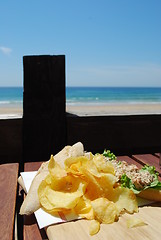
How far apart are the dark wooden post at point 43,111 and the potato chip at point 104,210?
4.90 ft

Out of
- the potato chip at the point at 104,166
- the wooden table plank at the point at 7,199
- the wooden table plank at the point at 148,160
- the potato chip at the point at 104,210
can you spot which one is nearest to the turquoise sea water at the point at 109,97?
the wooden table plank at the point at 148,160

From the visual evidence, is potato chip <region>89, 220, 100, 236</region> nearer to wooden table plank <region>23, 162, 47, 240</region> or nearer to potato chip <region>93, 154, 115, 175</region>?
wooden table plank <region>23, 162, 47, 240</region>

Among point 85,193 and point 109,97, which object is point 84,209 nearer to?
point 85,193

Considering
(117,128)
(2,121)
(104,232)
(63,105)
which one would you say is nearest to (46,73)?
(63,105)

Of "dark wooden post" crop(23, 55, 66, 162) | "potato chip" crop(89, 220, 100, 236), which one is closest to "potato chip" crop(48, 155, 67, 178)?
"potato chip" crop(89, 220, 100, 236)

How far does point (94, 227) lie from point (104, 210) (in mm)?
92

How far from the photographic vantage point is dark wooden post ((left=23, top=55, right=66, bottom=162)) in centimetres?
252

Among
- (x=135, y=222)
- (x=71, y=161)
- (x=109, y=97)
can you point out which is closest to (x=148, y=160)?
(x=71, y=161)

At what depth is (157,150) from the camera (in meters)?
2.99

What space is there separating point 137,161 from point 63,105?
88cm

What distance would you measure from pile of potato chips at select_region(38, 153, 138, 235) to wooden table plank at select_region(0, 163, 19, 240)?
14 centimetres

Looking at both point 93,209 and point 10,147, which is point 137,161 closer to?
point 93,209

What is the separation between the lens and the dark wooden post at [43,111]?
8.28ft

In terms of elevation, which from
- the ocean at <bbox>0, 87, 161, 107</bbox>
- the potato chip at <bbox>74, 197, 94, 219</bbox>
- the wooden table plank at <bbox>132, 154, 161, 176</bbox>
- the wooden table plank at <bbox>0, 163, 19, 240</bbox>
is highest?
the potato chip at <bbox>74, 197, 94, 219</bbox>
